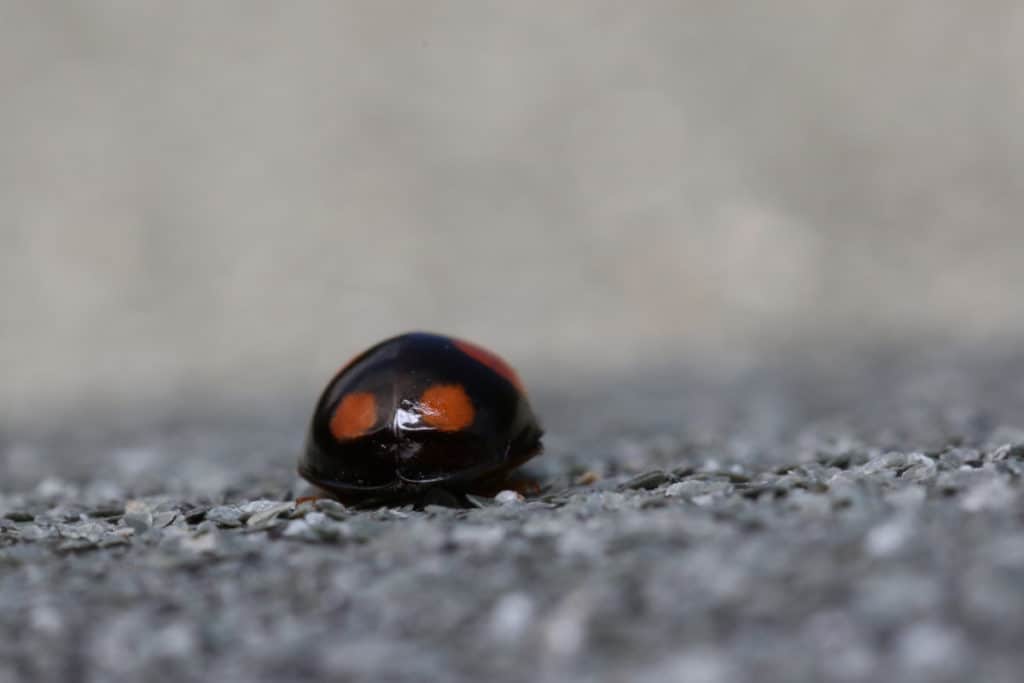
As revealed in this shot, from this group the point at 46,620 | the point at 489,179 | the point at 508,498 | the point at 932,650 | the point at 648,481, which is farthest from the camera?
the point at 489,179

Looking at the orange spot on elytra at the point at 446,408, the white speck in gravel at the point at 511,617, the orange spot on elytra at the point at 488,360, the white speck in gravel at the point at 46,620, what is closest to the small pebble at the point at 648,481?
the orange spot on elytra at the point at 488,360

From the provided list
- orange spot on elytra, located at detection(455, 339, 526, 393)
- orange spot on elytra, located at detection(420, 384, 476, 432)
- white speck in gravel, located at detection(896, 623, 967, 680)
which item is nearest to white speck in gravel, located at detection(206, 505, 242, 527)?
orange spot on elytra, located at detection(420, 384, 476, 432)

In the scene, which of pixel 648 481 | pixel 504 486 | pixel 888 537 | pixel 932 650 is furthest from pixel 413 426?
pixel 932 650

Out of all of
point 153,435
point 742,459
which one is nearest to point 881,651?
point 742,459

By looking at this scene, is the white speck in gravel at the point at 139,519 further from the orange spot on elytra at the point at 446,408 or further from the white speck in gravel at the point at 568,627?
the white speck in gravel at the point at 568,627

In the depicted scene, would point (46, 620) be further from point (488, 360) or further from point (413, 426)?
point (488, 360)

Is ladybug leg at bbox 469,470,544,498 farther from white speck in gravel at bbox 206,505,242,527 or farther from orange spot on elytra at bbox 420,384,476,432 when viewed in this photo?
white speck in gravel at bbox 206,505,242,527
